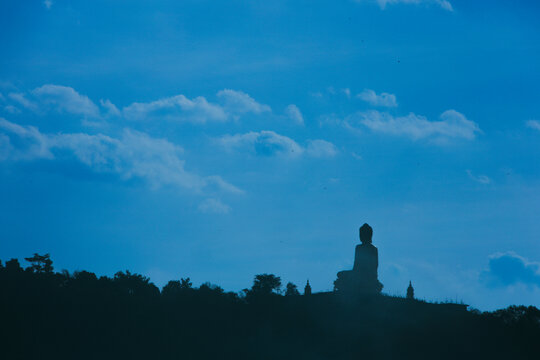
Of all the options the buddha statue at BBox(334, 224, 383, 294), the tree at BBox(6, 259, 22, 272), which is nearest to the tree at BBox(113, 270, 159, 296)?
the tree at BBox(6, 259, 22, 272)

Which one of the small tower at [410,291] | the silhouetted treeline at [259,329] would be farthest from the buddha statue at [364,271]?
the silhouetted treeline at [259,329]

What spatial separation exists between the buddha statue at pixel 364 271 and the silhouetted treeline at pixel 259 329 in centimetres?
390

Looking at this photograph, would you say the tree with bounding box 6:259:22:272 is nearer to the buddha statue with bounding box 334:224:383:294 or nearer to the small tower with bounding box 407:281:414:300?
the buddha statue with bounding box 334:224:383:294

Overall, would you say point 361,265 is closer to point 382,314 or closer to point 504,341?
point 382,314

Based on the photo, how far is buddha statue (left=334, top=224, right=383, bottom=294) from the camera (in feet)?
180

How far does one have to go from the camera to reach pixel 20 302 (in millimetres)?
56875

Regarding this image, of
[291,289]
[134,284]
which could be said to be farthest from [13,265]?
[291,289]

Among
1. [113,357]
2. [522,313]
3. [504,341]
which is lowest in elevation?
[113,357]

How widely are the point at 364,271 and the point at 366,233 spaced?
3.03 m

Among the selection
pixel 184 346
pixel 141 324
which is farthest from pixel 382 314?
pixel 141 324

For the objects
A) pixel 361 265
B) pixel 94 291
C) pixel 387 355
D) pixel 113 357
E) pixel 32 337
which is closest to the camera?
pixel 387 355

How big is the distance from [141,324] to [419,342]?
790 inches

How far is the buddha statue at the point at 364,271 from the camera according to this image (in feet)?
180

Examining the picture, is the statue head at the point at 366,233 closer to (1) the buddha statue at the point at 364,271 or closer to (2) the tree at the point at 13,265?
(1) the buddha statue at the point at 364,271
